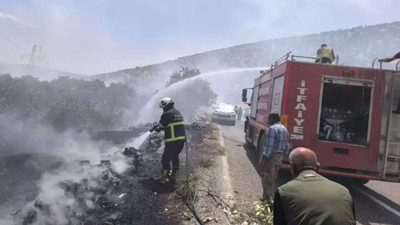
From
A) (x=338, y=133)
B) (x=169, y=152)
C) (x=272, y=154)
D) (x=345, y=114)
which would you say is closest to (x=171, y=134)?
(x=169, y=152)

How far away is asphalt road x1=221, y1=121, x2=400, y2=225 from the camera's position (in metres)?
5.77

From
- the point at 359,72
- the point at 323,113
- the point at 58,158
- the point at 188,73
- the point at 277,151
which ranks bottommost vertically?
the point at 58,158

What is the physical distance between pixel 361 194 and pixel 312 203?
6117mm

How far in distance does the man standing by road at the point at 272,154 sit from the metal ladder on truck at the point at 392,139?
2387mm

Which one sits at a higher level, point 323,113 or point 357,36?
point 357,36

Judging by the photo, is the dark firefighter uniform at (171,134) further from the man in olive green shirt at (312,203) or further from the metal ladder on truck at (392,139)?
the man in olive green shirt at (312,203)

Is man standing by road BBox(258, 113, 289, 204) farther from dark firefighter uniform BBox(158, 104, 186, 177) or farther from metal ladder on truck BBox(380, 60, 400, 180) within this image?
metal ladder on truck BBox(380, 60, 400, 180)

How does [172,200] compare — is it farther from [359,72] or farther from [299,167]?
[359,72]

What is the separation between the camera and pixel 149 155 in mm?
9742


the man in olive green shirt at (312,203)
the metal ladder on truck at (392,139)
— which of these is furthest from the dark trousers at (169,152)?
the man in olive green shirt at (312,203)

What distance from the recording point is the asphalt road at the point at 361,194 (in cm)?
577

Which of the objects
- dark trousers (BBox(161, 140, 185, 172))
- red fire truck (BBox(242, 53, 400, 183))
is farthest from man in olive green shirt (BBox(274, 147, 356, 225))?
red fire truck (BBox(242, 53, 400, 183))

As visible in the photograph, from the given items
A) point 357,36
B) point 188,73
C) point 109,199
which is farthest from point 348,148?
point 357,36

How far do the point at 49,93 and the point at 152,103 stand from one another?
9940 mm
